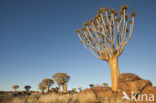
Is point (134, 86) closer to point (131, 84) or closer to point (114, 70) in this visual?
point (131, 84)

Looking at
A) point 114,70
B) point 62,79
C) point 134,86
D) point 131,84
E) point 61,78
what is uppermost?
point 114,70

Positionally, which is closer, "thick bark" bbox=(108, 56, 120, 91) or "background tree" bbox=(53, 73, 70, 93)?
"thick bark" bbox=(108, 56, 120, 91)

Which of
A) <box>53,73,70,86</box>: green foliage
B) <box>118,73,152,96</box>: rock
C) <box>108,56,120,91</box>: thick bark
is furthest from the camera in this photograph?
<box>53,73,70,86</box>: green foliage

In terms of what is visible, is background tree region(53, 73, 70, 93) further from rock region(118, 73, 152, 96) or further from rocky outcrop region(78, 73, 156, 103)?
rock region(118, 73, 152, 96)

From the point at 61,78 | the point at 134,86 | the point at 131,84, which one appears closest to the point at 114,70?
the point at 131,84

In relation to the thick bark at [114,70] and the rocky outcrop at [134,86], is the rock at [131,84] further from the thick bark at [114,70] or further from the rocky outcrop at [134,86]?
the thick bark at [114,70]

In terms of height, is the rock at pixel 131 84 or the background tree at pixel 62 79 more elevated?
the rock at pixel 131 84

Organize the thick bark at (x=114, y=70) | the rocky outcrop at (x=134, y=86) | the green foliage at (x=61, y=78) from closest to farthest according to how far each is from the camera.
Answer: the rocky outcrop at (x=134, y=86) < the thick bark at (x=114, y=70) < the green foliage at (x=61, y=78)

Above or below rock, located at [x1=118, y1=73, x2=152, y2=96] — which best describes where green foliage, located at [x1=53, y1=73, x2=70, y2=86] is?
below

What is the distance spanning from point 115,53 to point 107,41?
5.09ft


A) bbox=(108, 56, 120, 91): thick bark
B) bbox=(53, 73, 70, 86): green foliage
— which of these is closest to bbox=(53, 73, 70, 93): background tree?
bbox=(53, 73, 70, 86): green foliage

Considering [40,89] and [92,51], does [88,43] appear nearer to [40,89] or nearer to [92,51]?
[92,51]

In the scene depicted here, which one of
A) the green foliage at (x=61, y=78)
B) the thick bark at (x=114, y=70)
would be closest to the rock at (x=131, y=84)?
the thick bark at (x=114, y=70)

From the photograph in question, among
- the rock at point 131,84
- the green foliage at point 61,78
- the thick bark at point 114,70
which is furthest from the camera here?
the green foliage at point 61,78
